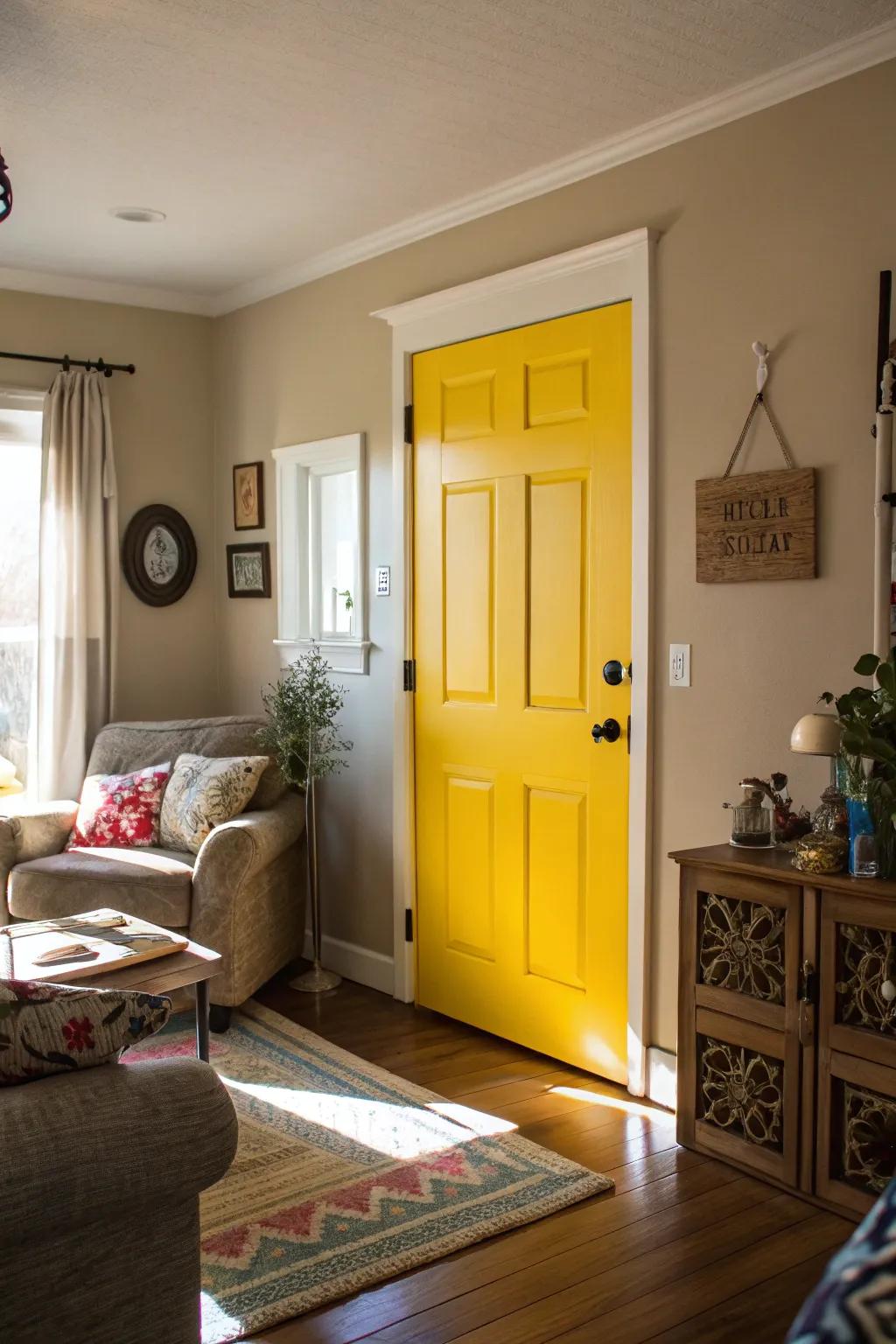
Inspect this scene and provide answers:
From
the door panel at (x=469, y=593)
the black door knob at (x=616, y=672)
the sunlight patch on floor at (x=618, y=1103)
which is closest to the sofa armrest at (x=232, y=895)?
the door panel at (x=469, y=593)

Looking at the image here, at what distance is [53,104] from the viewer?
10.4ft

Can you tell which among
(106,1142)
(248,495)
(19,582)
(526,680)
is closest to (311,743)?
(526,680)

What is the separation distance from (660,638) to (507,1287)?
5.47 feet

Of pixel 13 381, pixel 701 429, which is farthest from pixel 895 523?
pixel 13 381

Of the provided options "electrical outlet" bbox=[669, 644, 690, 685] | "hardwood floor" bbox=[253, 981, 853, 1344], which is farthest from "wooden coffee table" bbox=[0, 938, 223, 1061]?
"electrical outlet" bbox=[669, 644, 690, 685]

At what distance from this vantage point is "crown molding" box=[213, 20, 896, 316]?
2.83 metres

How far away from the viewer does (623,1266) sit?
99.3 inches

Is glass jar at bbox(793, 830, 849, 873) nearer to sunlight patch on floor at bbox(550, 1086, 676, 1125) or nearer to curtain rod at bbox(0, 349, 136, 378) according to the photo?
sunlight patch on floor at bbox(550, 1086, 676, 1125)

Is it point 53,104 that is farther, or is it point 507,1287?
point 53,104

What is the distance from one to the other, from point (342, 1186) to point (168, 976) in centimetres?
63

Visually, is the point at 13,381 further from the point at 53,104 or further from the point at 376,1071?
the point at 376,1071

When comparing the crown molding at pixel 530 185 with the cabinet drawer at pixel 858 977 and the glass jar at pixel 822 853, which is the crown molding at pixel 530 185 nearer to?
the glass jar at pixel 822 853

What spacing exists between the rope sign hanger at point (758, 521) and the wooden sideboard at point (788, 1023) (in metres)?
0.71

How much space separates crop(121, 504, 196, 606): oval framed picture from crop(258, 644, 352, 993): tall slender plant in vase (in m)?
0.89
